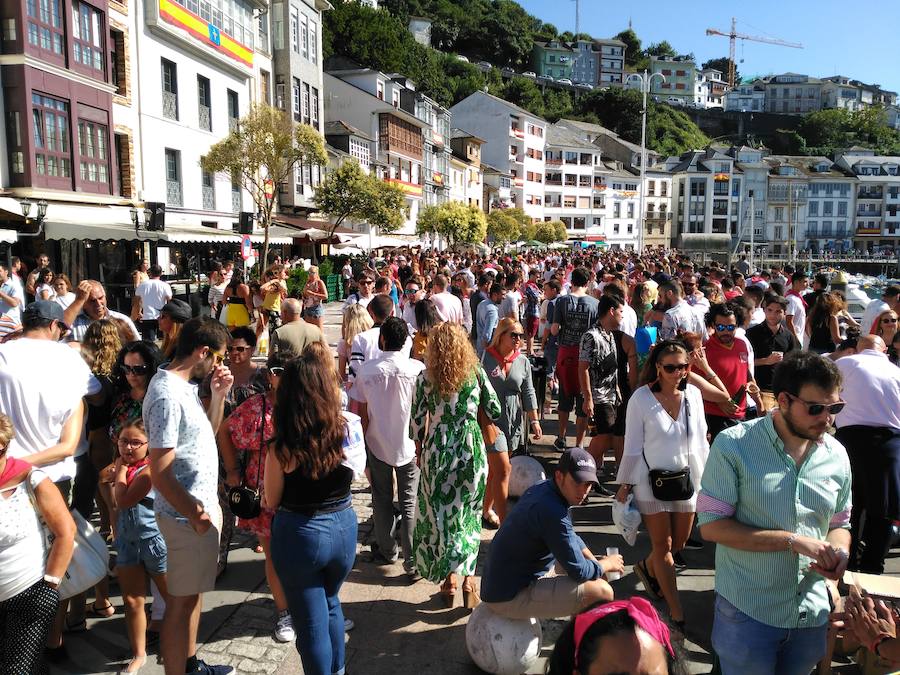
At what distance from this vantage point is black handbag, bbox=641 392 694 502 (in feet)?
13.6

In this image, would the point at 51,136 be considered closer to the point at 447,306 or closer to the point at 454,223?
the point at 447,306

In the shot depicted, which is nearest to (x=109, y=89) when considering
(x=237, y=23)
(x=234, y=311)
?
(x=237, y=23)

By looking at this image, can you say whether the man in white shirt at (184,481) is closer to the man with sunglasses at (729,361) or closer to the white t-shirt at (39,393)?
the white t-shirt at (39,393)

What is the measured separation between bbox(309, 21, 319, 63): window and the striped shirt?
36358mm

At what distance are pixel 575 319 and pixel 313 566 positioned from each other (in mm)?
5587

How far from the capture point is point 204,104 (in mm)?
26500

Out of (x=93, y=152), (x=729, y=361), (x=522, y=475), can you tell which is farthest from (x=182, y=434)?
(x=93, y=152)

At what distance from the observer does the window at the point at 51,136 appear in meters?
17.8

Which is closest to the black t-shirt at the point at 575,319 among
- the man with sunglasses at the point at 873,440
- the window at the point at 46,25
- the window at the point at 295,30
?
the man with sunglasses at the point at 873,440

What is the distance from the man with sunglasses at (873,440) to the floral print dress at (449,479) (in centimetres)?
252

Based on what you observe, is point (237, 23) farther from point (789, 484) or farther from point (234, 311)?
point (789, 484)

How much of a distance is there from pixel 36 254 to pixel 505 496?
16583 millimetres

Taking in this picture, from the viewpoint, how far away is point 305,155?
24.4 meters

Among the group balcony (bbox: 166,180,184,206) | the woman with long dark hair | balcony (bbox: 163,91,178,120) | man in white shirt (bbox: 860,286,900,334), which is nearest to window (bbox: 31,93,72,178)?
balcony (bbox: 166,180,184,206)
